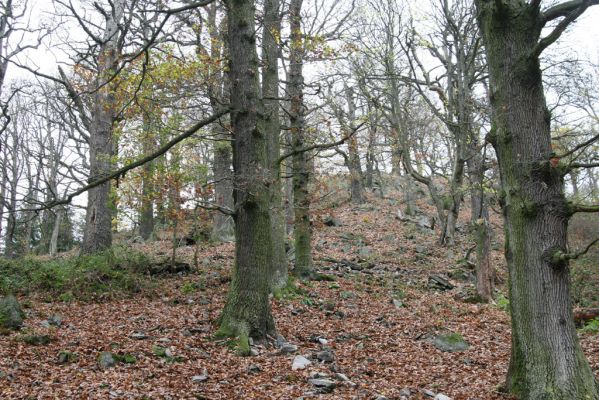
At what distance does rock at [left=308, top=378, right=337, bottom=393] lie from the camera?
5.38m

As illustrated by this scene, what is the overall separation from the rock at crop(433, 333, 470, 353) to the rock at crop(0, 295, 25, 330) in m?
6.64

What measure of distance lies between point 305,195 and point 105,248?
18.3ft

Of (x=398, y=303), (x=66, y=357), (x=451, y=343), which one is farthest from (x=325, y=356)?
(x=398, y=303)

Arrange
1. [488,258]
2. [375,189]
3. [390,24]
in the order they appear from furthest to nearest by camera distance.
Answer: [375,189], [390,24], [488,258]

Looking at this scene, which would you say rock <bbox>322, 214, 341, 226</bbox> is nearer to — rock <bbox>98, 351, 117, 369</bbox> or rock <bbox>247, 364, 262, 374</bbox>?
rock <bbox>247, 364, 262, 374</bbox>

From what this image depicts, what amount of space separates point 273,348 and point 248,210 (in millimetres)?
2152

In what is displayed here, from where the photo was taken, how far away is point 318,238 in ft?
64.4

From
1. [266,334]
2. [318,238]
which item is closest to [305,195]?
[266,334]

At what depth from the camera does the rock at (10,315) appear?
22.1 ft

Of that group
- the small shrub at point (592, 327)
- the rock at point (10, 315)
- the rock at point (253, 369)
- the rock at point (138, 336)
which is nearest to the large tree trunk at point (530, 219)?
the rock at point (253, 369)

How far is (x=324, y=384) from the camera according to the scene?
5.47m

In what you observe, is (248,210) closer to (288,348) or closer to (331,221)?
(288,348)

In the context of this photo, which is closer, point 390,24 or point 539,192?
point 539,192

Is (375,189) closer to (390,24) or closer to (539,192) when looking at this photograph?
(390,24)
